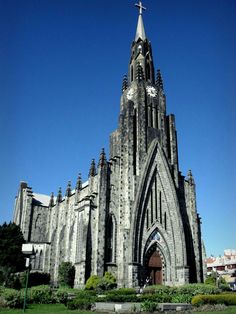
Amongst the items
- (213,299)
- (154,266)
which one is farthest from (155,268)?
(213,299)

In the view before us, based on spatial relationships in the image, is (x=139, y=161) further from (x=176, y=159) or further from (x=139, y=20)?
→ (x=139, y=20)

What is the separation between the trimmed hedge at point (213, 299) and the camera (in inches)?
883

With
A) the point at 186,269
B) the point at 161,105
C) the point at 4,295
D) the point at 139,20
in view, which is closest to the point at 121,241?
the point at 186,269

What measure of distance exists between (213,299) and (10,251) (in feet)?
93.2

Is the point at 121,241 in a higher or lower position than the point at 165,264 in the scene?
higher

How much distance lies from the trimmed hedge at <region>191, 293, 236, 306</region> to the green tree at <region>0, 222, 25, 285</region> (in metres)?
25.5

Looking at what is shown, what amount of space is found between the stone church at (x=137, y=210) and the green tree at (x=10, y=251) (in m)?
7.07

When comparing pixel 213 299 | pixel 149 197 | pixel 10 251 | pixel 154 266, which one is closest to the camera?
pixel 213 299

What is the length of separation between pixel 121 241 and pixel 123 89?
2556 cm

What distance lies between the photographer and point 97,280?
3641 cm

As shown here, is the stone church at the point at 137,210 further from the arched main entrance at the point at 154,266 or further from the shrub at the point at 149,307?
the shrub at the point at 149,307

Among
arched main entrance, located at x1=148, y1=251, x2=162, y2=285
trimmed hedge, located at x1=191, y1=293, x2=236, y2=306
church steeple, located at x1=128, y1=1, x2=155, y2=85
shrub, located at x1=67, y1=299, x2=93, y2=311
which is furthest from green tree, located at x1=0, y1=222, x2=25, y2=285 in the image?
church steeple, located at x1=128, y1=1, x2=155, y2=85

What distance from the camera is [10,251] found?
42719mm

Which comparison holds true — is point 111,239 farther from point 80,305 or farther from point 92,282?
point 80,305
